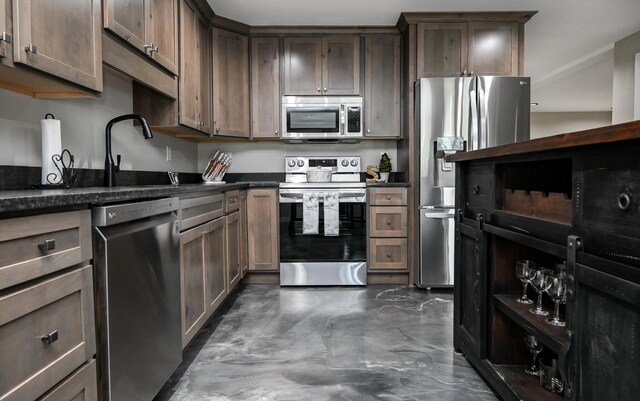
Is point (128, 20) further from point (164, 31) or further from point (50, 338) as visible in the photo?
point (50, 338)

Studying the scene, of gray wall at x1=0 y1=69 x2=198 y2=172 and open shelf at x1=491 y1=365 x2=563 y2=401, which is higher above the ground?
gray wall at x1=0 y1=69 x2=198 y2=172

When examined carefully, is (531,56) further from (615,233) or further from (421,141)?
(615,233)

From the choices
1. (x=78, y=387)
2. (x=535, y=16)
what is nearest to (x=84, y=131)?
(x=78, y=387)

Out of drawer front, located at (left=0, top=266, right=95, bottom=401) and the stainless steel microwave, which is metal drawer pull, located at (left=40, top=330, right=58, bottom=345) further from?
the stainless steel microwave

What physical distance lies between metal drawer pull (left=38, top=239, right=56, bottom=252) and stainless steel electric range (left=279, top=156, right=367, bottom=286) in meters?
2.61

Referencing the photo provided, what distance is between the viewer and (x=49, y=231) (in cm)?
103

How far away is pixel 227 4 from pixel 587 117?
9795 millimetres

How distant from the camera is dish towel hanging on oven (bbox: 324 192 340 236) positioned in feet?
11.7

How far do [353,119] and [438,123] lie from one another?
0.84m

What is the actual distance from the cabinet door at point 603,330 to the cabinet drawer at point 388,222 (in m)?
2.55

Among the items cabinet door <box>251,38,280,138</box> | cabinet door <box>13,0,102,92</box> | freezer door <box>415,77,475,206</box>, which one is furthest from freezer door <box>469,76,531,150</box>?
cabinet door <box>13,0,102,92</box>

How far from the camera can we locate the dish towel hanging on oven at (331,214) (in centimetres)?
358

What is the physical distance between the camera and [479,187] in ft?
6.09

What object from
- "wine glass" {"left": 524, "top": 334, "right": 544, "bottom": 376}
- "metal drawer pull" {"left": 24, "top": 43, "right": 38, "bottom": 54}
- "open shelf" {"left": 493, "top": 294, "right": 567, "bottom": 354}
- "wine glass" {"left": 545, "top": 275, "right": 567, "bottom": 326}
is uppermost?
"metal drawer pull" {"left": 24, "top": 43, "right": 38, "bottom": 54}
